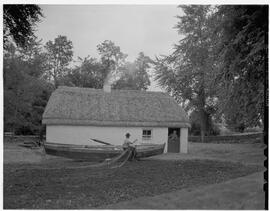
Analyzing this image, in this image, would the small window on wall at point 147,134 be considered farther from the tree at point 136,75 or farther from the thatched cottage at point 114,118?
the tree at point 136,75

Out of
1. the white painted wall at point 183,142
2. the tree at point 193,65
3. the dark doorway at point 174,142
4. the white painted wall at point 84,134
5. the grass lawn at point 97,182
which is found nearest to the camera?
the grass lawn at point 97,182

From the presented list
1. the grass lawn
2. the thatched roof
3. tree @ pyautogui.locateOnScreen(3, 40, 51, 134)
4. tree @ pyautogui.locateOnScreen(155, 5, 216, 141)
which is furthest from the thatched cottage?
tree @ pyautogui.locateOnScreen(3, 40, 51, 134)

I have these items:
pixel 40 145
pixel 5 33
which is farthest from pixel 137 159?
pixel 5 33

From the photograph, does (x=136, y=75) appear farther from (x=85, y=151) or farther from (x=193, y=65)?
(x=85, y=151)

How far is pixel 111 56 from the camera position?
32.1 ft

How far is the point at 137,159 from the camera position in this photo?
1434 cm

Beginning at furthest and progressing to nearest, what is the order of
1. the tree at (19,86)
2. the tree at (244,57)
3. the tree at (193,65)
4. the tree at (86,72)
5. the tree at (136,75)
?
the tree at (193,65)
the tree at (136,75)
the tree at (86,72)
the tree at (244,57)
the tree at (19,86)

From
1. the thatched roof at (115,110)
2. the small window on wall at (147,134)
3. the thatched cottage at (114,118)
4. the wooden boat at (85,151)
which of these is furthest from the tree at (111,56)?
the small window on wall at (147,134)

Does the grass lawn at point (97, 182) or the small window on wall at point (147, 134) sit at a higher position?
the small window on wall at point (147, 134)

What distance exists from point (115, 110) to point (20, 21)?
10.6 m

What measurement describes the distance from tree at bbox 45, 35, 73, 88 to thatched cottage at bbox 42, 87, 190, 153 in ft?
18.2

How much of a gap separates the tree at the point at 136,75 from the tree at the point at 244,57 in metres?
2.42

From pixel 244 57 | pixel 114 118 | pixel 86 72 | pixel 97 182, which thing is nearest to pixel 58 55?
pixel 86 72

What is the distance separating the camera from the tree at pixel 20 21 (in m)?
8.09
